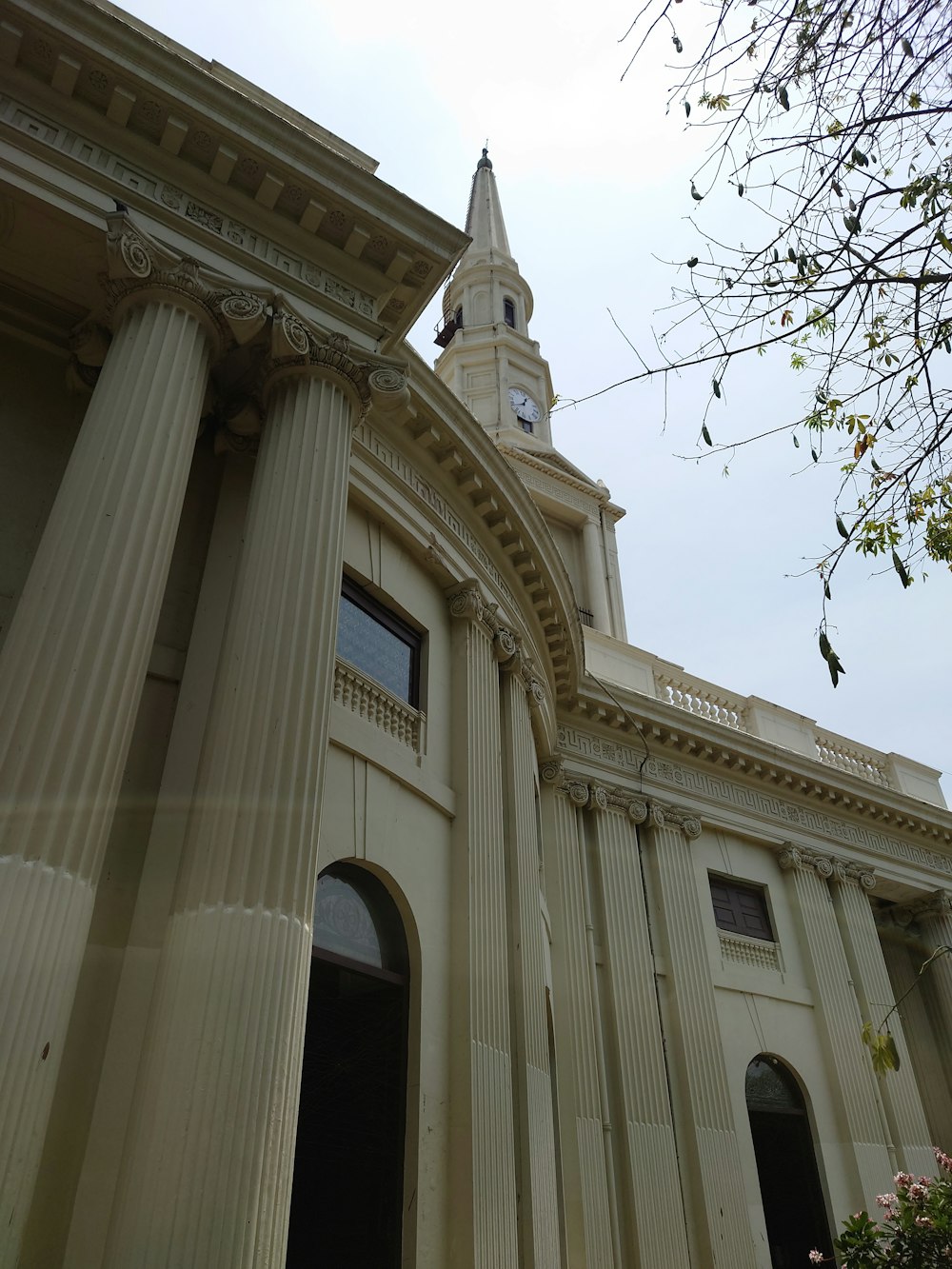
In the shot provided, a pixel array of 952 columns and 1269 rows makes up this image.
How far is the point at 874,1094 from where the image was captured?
15.8 metres

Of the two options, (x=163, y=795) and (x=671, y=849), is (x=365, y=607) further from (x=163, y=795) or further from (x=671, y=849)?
(x=671, y=849)

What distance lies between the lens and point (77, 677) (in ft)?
18.7

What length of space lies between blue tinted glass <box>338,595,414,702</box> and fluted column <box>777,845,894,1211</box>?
10205mm

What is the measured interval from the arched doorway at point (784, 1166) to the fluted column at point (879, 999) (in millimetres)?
1897

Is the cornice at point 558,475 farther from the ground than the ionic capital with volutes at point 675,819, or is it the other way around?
the cornice at point 558,475

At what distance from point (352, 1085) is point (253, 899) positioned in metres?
2.88

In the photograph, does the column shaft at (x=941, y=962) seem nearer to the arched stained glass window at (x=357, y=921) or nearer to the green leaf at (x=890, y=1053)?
the arched stained glass window at (x=357, y=921)

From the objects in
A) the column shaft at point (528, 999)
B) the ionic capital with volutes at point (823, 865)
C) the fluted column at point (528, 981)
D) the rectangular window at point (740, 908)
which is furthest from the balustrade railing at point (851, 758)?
the column shaft at point (528, 999)

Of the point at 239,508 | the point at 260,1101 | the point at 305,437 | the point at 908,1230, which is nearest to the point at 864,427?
the point at 305,437

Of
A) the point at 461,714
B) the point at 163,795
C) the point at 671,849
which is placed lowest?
the point at 163,795

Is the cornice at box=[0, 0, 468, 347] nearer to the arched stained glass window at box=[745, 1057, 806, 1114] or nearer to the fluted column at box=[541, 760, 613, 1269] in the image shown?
the fluted column at box=[541, 760, 613, 1269]

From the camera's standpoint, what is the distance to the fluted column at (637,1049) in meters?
12.2

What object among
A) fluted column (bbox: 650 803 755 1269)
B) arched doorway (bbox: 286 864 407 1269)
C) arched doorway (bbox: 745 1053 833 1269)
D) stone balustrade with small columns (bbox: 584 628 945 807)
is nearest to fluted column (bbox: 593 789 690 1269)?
fluted column (bbox: 650 803 755 1269)

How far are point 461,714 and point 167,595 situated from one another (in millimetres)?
3904
